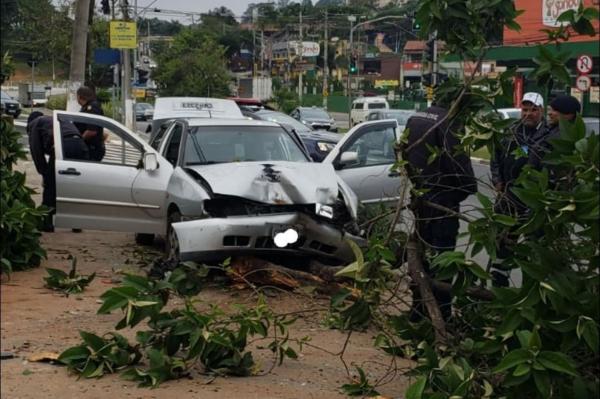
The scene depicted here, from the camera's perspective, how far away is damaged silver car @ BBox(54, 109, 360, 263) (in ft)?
27.7

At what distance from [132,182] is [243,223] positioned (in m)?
2.37

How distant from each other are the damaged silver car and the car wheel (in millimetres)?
19

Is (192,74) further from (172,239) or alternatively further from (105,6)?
(172,239)

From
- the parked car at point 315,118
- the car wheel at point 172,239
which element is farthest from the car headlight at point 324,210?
the parked car at point 315,118

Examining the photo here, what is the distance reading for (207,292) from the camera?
28.5 ft

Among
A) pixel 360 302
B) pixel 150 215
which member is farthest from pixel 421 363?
pixel 150 215

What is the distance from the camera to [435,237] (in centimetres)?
683

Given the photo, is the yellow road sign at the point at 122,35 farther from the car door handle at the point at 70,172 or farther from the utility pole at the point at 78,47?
the car door handle at the point at 70,172

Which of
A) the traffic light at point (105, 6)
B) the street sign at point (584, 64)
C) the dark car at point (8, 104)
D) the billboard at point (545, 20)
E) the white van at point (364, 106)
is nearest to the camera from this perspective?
the billboard at point (545, 20)

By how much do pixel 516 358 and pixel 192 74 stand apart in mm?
40995

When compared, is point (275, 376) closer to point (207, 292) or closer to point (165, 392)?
point (165, 392)

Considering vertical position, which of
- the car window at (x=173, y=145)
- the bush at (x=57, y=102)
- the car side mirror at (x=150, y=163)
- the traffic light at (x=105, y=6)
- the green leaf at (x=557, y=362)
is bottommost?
the green leaf at (x=557, y=362)

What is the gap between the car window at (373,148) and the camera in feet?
37.7

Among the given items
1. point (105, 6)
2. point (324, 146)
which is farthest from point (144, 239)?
point (105, 6)
